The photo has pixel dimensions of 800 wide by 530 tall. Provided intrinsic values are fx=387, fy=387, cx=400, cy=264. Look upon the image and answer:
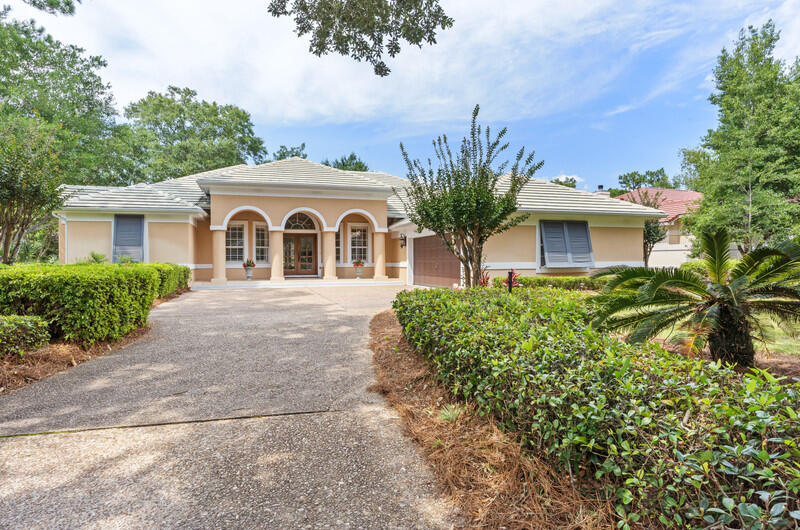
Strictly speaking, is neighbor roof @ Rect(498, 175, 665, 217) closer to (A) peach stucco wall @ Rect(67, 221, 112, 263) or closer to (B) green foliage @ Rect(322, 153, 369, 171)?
(A) peach stucco wall @ Rect(67, 221, 112, 263)

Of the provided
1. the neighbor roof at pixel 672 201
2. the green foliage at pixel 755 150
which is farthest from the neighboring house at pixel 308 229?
the neighbor roof at pixel 672 201

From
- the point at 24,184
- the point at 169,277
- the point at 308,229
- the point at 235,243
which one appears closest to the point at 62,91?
the point at 235,243

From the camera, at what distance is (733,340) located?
13.2 feet

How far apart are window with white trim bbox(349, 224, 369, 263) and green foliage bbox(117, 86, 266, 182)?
1681cm

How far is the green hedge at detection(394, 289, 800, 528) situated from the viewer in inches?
55.6

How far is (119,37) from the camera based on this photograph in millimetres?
11039

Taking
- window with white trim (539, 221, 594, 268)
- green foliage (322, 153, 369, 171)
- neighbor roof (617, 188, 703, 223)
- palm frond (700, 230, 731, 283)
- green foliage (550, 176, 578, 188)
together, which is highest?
green foliage (322, 153, 369, 171)

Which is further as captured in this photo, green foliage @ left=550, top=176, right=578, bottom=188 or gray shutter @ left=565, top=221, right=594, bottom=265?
green foliage @ left=550, top=176, right=578, bottom=188

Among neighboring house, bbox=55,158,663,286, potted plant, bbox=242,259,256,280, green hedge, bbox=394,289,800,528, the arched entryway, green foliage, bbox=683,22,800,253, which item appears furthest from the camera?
the arched entryway

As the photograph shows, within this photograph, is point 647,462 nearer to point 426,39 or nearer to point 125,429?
point 125,429

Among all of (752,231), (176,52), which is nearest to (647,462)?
(176,52)

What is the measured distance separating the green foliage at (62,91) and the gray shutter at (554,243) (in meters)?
24.8

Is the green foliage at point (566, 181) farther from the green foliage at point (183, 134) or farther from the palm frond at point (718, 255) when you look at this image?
the palm frond at point (718, 255)

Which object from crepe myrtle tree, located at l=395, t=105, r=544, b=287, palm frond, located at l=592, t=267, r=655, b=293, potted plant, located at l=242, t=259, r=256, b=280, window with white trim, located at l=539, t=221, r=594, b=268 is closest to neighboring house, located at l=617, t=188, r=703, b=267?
window with white trim, located at l=539, t=221, r=594, b=268
